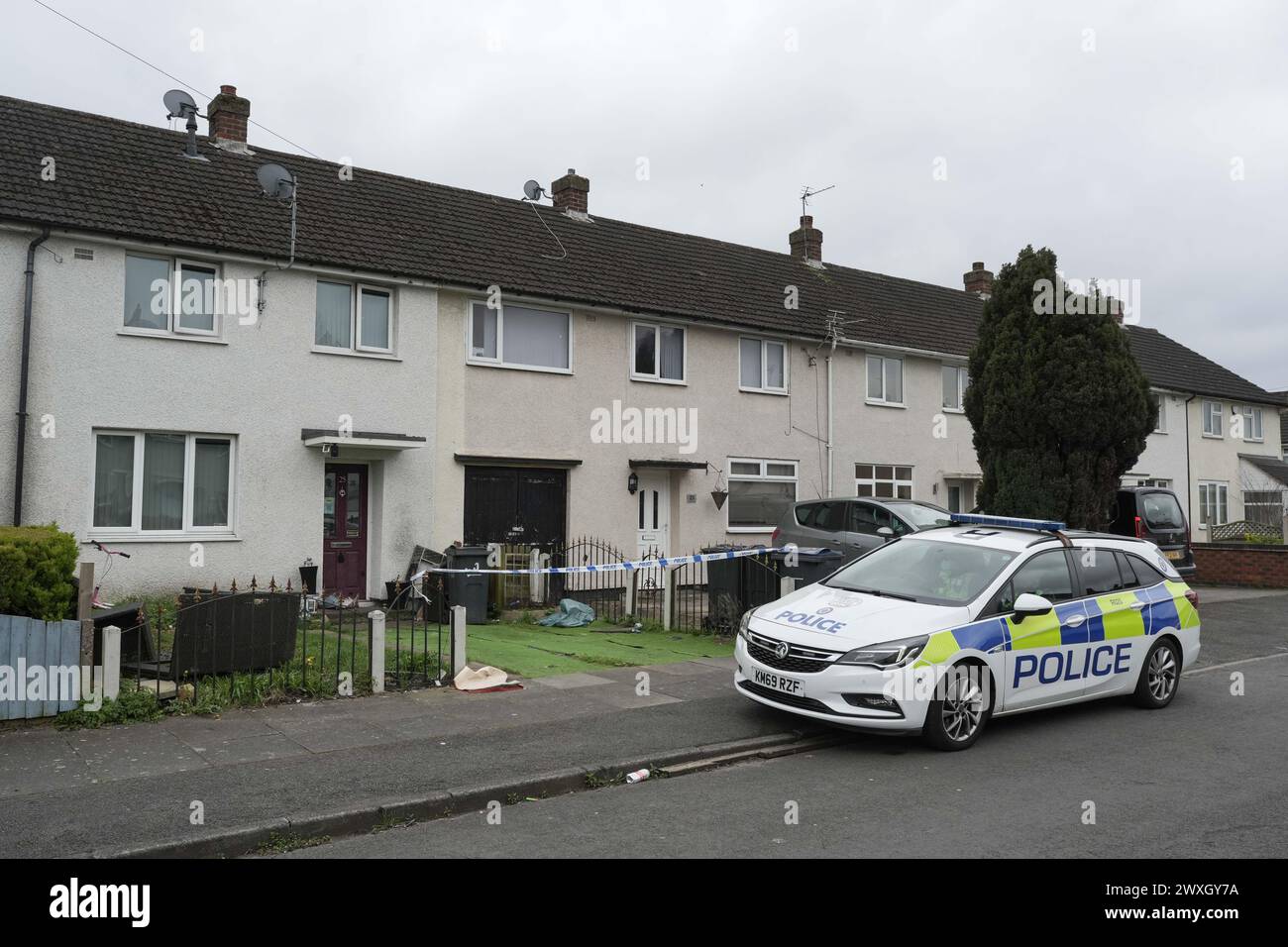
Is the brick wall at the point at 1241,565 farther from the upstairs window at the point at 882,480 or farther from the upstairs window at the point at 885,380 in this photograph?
the upstairs window at the point at 885,380

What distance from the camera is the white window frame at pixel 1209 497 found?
98.0ft

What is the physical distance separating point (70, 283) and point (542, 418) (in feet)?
23.1

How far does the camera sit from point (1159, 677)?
9047 mm

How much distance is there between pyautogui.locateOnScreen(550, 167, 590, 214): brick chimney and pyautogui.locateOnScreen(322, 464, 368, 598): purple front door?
829 cm

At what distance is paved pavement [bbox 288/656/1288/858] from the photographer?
5.29 metres

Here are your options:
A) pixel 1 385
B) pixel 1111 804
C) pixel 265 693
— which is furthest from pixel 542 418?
pixel 1111 804

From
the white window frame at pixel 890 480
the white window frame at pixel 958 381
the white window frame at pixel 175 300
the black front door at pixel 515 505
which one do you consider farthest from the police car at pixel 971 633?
the white window frame at pixel 958 381

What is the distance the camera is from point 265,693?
841 cm

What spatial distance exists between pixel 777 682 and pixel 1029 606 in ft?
6.78

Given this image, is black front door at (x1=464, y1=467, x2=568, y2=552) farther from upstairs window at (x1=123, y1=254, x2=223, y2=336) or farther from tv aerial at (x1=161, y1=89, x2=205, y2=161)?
tv aerial at (x1=161, y1=89, x2=205, y2=161)

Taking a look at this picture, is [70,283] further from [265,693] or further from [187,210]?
[265,693]

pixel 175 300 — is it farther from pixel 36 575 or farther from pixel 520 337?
pixel 36 575

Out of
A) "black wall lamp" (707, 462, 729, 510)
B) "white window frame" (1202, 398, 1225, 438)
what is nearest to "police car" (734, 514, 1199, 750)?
"black wall lamp" (707, 462, 729, 510)

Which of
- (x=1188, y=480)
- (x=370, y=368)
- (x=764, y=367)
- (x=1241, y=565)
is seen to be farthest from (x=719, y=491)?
(x=1188, y=480)
